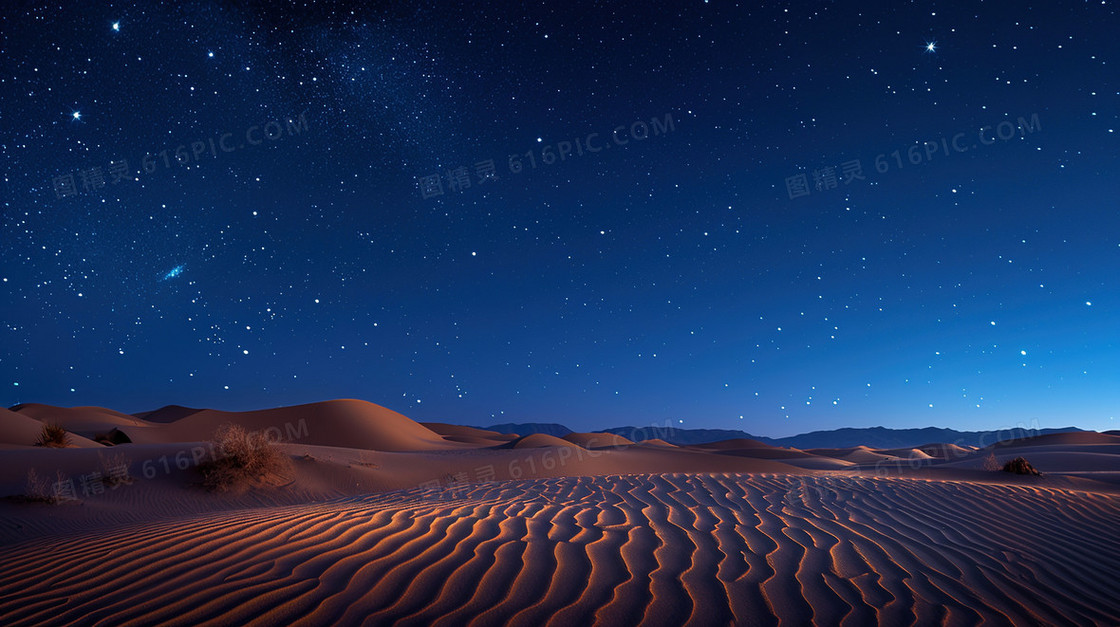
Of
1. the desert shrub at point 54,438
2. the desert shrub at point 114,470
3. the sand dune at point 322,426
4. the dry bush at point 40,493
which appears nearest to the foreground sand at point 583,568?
the dry bush at point 40,493

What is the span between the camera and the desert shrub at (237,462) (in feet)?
37.4

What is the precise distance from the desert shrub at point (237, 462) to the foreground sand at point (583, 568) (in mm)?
6210

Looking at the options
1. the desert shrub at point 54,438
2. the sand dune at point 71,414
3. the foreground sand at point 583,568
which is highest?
the sand dune at point 71,414

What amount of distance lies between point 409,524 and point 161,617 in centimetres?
206

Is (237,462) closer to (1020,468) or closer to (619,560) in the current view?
(619,560)

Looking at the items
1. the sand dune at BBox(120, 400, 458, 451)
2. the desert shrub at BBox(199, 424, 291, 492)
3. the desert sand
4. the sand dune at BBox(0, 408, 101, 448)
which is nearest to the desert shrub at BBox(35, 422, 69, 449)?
the sand dune at BBox(0, 408, 101, 448)

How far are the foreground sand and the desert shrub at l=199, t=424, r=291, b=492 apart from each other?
6.21 m

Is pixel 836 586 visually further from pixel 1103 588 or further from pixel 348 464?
pixel 348 464

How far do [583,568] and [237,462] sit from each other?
10969 millimetres

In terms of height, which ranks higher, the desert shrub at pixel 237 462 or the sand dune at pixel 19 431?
the sand dune at pixel 19 431

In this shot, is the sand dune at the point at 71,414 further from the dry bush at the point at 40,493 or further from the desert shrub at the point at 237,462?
the dry bush at the point at 40,493

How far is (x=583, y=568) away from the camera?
11.6 feet

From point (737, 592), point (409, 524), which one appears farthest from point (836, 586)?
point (409, 524)

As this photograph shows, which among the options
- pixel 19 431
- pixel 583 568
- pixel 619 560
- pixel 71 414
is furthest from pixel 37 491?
pixel 71 414
